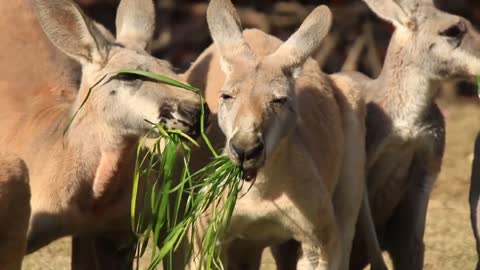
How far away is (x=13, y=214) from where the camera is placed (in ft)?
17.9

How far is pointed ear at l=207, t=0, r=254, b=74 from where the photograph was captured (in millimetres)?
6387

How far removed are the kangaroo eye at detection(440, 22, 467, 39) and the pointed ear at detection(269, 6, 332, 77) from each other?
1.58 metres

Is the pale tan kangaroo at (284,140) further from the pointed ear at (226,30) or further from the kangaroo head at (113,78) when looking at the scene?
the kangaroo head at (113,78)

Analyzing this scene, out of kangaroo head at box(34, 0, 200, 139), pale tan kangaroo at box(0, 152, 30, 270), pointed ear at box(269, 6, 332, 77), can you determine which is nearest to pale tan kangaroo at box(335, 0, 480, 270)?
pointed ear at box(269, 6, 332, 77)

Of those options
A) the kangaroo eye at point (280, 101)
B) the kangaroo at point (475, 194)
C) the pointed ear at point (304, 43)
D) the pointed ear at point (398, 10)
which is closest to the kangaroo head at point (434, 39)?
the pointed ear at point (398, 10)

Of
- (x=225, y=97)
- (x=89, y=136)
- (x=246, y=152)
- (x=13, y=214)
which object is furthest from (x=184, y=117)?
(x=13, y=214)

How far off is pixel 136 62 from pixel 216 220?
823 millimetres

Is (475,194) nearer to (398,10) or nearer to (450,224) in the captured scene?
(398,10)

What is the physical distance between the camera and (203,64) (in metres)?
7.09

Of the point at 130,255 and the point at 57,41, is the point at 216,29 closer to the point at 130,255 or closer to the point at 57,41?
the point at 57,41

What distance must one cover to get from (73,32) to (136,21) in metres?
0.52

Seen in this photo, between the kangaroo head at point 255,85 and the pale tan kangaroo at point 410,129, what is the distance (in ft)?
4.34

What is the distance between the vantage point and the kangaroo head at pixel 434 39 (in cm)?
782

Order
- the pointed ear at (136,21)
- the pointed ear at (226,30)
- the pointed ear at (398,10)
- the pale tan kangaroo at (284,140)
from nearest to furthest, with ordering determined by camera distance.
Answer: the pale tan kangaroo at (284,140), the pointed ear at (226,30), the pointed ear at (136,21), the pointed ear at (398,10)
